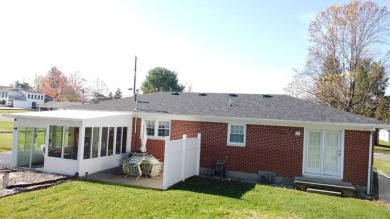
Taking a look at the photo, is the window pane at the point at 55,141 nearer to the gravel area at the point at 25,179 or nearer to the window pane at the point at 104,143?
the gravel area at the point at 25,179

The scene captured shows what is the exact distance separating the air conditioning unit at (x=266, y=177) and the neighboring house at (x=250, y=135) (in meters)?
0.19

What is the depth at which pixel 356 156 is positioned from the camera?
1396cm

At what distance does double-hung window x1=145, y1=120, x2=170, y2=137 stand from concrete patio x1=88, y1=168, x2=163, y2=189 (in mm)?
3282

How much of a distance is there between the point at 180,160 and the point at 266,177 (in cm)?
433

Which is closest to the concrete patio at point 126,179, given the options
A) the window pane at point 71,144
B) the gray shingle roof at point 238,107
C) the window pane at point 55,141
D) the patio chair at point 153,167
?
the patio chair at point 153,167

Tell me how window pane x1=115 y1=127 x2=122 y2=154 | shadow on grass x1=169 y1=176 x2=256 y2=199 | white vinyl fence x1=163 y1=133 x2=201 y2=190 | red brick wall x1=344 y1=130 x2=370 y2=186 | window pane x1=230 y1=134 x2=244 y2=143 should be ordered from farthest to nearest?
1. window pane x1=115 y1=127 x2=122 y2=154
2. window pane x1=230 y1=134 x2=244 y2=143
3. red brick wall x1=344 y1=130 x2=370 y2=186
4. white vinyl fence x1=163 y1=133 x2=201 y2=190
5. shadow on grass x1=169 y1=176 x2=256 y2=199

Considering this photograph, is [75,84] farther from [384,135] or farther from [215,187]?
[215,187]

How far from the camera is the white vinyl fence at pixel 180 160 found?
1205 centimetres

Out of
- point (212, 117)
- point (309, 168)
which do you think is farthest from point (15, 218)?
point (309, 168)

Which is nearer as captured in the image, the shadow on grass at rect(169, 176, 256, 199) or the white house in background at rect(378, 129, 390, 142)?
A: the shadow on grass at rect(169, 176, 256, 199)

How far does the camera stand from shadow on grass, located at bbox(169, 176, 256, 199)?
11706 millimetres

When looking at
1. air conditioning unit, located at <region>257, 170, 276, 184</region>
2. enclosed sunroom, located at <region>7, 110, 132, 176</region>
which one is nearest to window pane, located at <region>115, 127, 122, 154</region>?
enclosed sunroom, located at <region>7, 110, 132, 176</region>

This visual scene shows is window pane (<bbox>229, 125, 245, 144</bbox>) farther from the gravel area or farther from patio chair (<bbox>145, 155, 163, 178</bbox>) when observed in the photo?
the gravel area

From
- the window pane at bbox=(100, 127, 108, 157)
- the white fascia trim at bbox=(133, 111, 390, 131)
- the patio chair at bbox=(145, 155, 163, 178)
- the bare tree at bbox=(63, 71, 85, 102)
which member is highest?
the bare tree at bbox=(63, 71, 85, 102)
